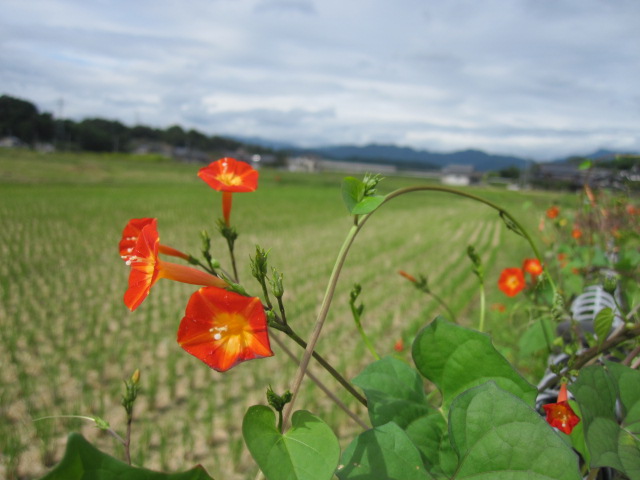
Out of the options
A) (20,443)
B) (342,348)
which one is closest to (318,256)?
(342,348)

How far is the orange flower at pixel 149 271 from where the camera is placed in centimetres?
49

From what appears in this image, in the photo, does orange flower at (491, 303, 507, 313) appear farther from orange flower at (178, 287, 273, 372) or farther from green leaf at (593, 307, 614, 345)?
orange flower at (178, 287, 273, 372)

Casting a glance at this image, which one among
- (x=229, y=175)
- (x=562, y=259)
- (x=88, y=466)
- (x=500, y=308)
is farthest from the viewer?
(x=500, y=308)

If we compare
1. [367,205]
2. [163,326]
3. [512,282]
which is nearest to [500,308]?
[512,282]

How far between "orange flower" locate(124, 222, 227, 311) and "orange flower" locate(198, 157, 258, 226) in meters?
0.16

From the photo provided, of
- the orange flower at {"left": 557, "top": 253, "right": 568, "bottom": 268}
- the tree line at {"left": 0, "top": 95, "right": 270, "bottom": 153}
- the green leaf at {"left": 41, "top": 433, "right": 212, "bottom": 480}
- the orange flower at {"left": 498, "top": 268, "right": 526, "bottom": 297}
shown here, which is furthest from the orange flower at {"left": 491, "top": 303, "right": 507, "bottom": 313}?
the tree line at {"left": 0, "top": 95, "right": 270, "bottom": 153}

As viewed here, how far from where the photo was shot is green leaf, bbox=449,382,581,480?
0.37m

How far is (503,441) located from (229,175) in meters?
0.52

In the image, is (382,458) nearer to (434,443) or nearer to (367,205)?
(434,443)

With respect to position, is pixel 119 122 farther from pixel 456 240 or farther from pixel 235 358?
pixel 235 358

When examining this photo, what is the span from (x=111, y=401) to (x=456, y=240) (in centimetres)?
1045

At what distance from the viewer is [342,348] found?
4676mm

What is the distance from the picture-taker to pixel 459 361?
546 mm

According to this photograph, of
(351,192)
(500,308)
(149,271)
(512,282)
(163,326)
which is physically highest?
(351,192)
